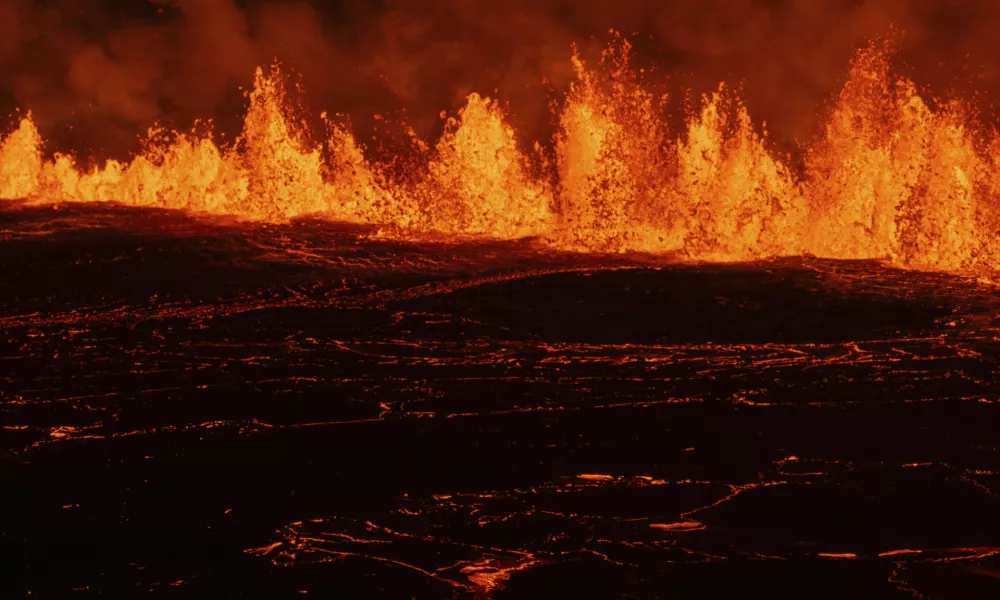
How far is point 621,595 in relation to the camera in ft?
14.0

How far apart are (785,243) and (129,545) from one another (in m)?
16.1

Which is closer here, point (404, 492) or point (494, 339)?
point (404, 492)

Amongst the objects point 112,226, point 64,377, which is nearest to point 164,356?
point 64,377

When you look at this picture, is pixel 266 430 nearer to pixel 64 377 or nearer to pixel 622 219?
pixel 64 377

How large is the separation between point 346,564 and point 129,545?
1.18 m

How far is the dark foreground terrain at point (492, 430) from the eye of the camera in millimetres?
4633

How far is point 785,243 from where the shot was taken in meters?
19.0

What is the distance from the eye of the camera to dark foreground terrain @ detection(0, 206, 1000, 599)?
463 centimetres

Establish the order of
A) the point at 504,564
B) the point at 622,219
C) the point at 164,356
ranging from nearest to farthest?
the point at 504,564 → the point at 164,356 → the point at 622,219

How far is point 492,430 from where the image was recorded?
7.19 metres

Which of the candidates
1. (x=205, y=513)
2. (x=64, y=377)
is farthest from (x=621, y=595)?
(x=64, y=377)

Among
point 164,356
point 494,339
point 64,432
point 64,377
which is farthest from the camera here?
point 494,339

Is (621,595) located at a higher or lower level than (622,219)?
lower

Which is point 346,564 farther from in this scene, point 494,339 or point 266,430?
point 494,339
